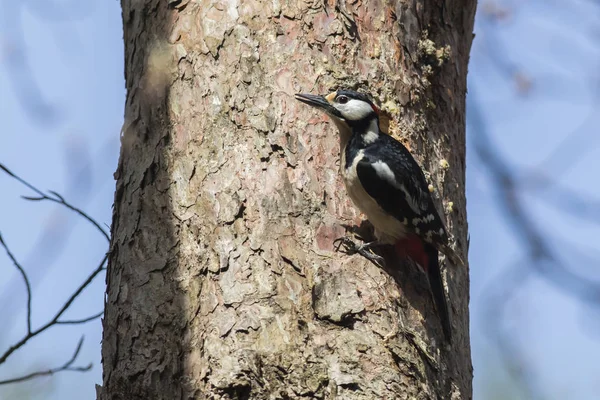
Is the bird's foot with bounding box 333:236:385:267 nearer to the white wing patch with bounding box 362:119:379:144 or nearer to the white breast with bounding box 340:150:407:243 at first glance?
the white breast with bounding box 340:150:407:243

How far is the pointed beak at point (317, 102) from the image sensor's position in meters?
3.11

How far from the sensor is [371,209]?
3207mm

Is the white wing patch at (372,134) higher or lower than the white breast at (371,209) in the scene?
higher

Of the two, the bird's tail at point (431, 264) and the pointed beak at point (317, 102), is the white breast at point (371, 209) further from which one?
the pointed beak at point (317, 102)

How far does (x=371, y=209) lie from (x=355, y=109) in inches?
17.3

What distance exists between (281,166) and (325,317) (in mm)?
662

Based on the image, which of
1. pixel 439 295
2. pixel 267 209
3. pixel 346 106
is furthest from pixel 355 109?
pixel 439 295

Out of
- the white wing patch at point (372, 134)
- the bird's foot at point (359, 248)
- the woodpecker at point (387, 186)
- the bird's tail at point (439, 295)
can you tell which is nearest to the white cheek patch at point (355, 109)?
the woodpecker at point (387, 186)

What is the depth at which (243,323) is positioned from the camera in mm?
2660

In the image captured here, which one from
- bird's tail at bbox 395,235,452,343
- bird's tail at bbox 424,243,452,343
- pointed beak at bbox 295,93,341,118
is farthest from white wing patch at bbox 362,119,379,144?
bird's tail at bbox 424,243,452,343

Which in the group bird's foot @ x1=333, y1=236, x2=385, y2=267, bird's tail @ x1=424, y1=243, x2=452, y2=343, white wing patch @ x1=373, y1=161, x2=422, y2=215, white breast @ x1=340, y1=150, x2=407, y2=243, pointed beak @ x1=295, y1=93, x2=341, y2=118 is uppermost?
pointed beak @ x1=295, y1=93, x2=341, y2=118

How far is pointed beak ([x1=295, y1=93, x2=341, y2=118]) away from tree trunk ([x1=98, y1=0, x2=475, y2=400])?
64 millimetres

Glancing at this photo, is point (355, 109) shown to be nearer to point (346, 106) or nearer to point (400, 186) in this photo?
point (346, 106)

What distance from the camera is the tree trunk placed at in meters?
2.64
